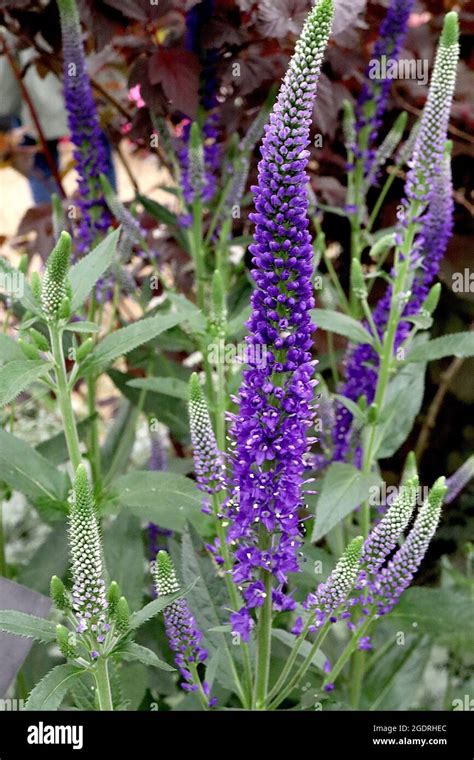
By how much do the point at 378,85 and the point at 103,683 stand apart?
1169mm

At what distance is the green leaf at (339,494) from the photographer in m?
1.26

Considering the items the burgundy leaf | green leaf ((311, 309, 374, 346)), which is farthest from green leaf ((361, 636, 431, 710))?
the burgundy leaf

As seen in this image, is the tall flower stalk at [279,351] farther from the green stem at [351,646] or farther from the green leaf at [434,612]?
the green leaf at [434,612]

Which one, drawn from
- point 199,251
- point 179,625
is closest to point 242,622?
point 179,625

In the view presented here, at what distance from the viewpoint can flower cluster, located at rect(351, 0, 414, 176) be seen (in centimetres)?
162

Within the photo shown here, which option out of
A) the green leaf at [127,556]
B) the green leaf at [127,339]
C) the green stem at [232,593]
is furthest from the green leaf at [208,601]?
the green leaf at [127,339]

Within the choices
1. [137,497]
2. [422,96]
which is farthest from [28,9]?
[137,497]

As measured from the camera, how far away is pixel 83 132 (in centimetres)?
158

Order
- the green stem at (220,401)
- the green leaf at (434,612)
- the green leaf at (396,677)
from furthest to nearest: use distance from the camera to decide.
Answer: the green leaf at (396,677) < the green leaf at (434,612) < the green stem at (220,401)

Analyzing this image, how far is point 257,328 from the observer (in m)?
0.91

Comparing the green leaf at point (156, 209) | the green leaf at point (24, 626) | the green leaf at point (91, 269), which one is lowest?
the green leaf at point (24, 626)

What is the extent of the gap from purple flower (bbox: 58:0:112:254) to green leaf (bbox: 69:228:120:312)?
1.45ft

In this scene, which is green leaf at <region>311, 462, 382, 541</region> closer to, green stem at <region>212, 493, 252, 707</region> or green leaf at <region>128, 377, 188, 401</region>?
green stem at <region>212, 493, 252, 707</region>

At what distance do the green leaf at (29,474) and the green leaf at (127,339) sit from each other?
0.17 meters
